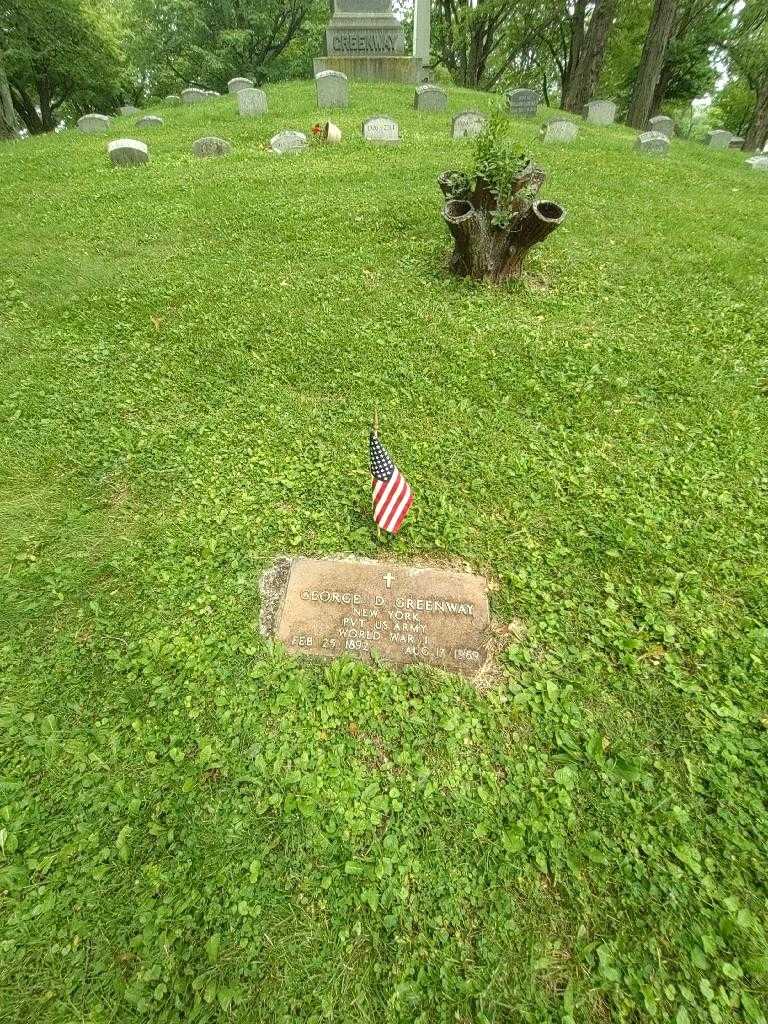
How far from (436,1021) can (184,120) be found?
20.2 m

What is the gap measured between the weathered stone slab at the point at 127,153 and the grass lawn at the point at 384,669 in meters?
5.77

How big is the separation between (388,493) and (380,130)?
1304 cm

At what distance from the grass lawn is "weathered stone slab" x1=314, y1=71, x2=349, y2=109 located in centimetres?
1183

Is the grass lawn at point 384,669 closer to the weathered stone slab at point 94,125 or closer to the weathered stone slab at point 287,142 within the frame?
the weathered stone slab at point 287,142

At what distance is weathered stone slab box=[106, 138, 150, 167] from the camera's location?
38.2ft

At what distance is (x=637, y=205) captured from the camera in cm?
993

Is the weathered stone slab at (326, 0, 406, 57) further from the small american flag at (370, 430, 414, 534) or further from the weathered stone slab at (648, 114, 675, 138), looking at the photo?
the small american flag at (370, 430, 414, 534)

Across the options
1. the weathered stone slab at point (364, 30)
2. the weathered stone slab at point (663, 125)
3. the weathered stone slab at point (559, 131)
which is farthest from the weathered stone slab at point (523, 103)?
the weathered stone slab at point (364, 30)

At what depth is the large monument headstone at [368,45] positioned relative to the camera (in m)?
18.4

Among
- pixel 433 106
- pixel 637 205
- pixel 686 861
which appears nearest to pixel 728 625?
pixel 686 861

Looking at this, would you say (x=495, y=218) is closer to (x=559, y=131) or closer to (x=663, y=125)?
(x=559, y=131)

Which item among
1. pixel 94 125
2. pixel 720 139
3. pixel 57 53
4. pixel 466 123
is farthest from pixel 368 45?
pixel 57 53

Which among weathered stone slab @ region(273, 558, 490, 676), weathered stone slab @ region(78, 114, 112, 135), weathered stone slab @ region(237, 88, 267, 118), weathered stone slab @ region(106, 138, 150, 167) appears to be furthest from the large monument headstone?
weathered stone slab @ region(273, 558, 490, 676)

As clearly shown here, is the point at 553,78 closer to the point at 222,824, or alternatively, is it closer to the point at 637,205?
the point at 637,205
